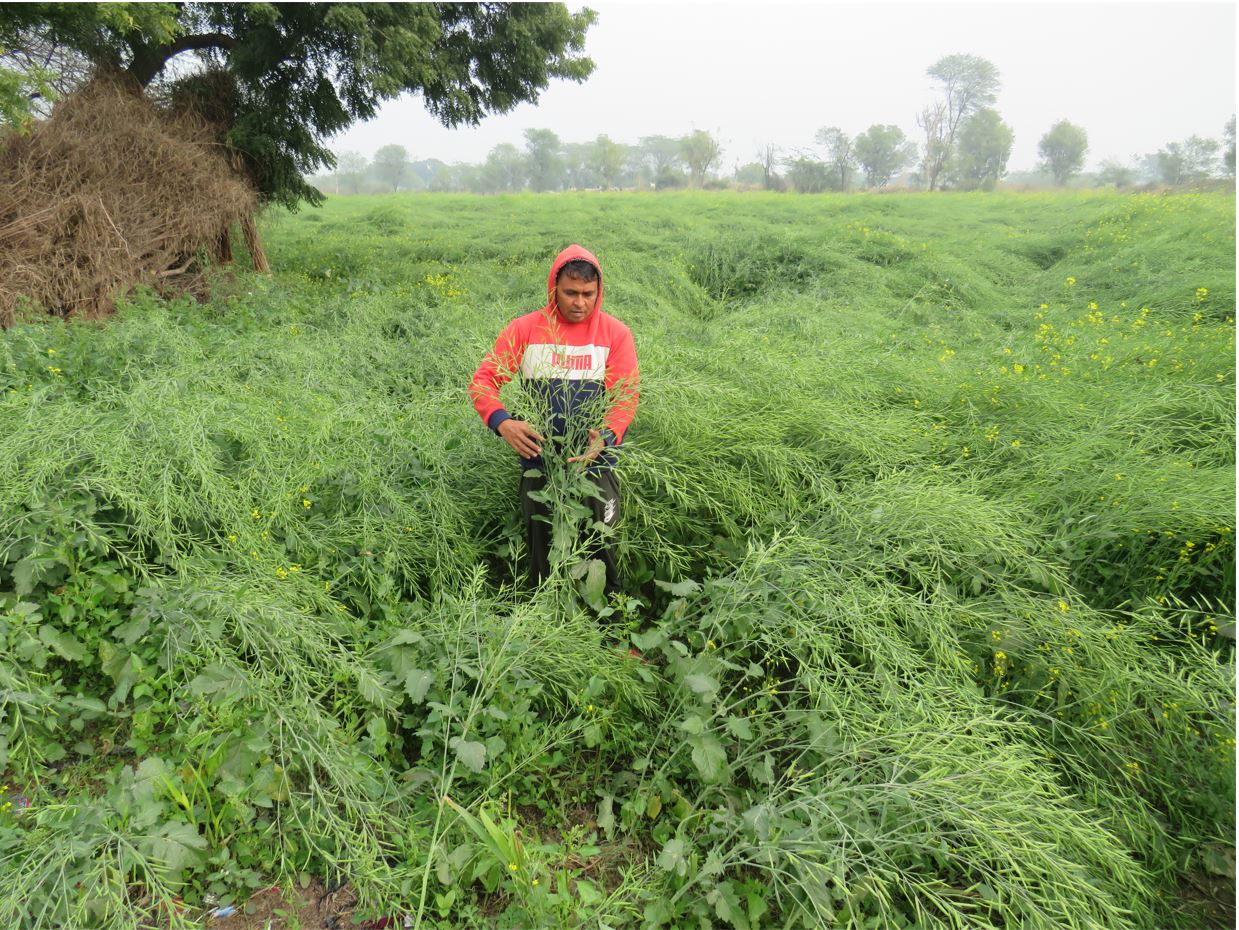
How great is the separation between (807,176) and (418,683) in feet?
122

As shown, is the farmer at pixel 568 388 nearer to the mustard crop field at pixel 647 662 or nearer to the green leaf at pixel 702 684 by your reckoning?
the mustard crop field at pixel 647 662

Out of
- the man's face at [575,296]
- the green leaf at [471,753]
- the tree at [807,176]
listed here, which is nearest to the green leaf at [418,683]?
the green leaf at [471,753]

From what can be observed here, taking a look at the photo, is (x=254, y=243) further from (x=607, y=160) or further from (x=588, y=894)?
(x=607, y=160)

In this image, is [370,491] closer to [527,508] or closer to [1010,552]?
[527,508]

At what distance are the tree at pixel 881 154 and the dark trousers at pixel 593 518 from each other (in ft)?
153

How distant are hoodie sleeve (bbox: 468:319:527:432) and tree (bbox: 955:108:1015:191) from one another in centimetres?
4818

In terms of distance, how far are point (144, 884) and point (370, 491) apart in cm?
139

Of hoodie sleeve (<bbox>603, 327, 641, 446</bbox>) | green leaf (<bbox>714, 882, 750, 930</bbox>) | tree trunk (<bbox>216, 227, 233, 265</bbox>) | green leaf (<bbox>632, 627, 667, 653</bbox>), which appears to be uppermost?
tree trunk (<bbox>216, 227, 233, 265</bbox>)

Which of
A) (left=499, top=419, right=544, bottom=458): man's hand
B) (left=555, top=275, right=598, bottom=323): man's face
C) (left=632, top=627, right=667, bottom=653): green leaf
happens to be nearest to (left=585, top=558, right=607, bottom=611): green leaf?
(left=632, top=627, right=667, bottom=653): green leaf

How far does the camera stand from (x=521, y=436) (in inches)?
87.9

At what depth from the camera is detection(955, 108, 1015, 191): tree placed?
42.9m

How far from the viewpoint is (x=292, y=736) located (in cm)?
170

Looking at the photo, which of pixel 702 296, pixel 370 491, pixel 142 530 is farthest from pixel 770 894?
pixel 702 296

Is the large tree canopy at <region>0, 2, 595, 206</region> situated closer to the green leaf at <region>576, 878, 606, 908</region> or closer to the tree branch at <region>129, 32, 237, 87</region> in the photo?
the tree branch at <region>129, 32, 237, 87</region>
